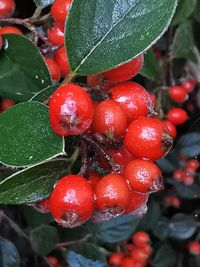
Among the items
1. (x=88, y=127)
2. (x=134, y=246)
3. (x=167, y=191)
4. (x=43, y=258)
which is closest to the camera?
(x=88, y=127)

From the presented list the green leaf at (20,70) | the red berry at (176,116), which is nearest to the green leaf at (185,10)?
the red berry at (176,116)

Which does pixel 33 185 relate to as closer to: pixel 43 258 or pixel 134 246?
pixel 43 258

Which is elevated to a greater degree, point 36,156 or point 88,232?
point 36,156

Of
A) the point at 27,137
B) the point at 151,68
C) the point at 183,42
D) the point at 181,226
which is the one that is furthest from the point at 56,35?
the point at 181,226

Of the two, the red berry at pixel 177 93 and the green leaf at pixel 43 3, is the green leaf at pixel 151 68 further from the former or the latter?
the green leaf at pixel 43 3

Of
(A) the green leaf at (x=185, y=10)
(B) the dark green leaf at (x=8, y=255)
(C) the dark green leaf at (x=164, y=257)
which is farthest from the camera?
(C) the dark green leaf at (x=164, y=257)

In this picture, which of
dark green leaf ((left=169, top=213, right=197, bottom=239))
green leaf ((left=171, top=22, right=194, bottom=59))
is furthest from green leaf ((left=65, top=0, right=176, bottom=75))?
dark green leaf ((left=169, top=213, right=197, bottom=239))

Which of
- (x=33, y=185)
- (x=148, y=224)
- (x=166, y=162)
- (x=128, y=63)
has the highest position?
(x=128, y=63)

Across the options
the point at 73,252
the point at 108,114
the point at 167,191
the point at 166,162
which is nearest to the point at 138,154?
the point at 108,114
